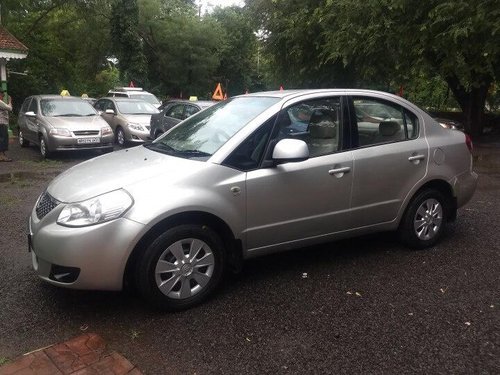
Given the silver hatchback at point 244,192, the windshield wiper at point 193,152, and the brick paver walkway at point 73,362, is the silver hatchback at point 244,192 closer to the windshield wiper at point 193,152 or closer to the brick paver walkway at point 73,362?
the windshield wiper at point 193,152

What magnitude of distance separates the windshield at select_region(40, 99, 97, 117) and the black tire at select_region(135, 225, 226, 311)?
954cm

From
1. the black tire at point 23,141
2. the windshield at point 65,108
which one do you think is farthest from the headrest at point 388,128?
the black tire at point 23,141

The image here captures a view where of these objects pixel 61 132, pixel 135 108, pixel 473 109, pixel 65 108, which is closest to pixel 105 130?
pixel 61 132

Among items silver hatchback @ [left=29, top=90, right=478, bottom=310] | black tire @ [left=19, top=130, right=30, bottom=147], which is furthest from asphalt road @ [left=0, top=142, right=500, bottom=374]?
black tire @ [left=19, top=130, right=30, bottom=147]

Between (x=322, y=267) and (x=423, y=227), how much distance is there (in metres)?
1.21

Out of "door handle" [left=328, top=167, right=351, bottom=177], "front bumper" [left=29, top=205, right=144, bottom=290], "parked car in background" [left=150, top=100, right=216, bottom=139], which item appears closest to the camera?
"front bumper" [left=29, top=205, right=144, bottom=290]

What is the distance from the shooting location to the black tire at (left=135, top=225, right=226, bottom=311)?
3.43m

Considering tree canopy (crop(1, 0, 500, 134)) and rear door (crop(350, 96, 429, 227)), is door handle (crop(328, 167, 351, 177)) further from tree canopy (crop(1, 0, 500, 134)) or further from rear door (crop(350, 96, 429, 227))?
tree canopy (crop(1, 0, 500, 134))

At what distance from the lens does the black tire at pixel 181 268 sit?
3434mm

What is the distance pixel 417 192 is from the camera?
15.8 ft

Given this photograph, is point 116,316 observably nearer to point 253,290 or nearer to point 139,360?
point 139,360

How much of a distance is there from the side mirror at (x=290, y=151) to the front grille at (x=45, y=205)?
5.61ft

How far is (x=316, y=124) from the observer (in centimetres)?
434

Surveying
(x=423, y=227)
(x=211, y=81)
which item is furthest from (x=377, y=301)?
(x=211, y=81)
